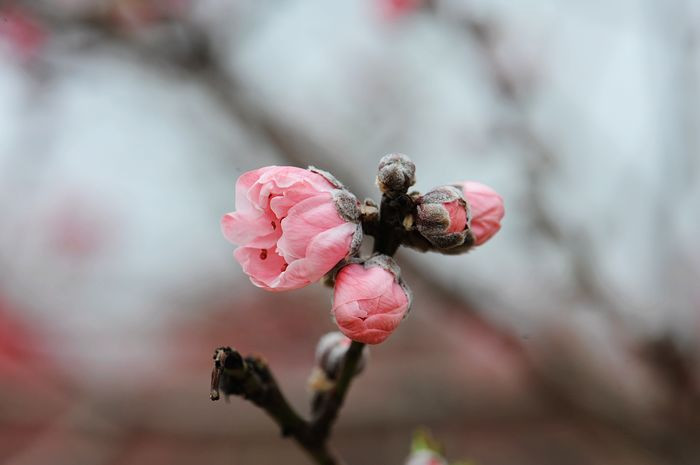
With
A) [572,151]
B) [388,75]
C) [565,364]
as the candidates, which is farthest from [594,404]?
[388,75]

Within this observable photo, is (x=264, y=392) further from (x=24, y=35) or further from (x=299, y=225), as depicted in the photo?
(x=24, y=35)

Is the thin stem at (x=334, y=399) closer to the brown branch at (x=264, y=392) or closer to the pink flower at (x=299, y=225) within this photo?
the brown branch at (x=264, y=392)

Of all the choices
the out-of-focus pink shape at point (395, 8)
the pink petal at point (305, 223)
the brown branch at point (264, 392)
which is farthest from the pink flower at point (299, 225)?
the out-of-focus pink shape at point (395, 8)

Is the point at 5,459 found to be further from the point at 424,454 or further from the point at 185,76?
the point at 424,454

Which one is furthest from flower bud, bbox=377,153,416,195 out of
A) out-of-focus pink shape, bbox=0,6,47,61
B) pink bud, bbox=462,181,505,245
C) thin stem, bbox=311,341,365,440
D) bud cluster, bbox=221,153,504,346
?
out-of-focus pink shape, bbox=0,6,47,61

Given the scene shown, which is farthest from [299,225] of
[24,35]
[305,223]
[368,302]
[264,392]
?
[24,35]

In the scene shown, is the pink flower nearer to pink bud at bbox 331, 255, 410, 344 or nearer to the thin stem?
pink bud at bbox 331, 255, 410, 344
